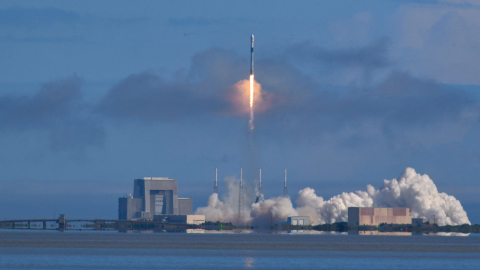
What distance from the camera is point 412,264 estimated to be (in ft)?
420

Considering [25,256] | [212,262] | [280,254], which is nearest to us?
[212,262]

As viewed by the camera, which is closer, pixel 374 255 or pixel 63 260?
pixel 63 260

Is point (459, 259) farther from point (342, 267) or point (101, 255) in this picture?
point (101, 255)

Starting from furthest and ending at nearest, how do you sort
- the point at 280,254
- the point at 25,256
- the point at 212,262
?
the point at 280,254
the point at 25,256
the point at 212,262

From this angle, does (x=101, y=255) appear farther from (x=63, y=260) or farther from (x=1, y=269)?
(x=1, y=269)

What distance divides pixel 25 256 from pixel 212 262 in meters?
32.9

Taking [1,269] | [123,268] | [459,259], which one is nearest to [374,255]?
[459,259]

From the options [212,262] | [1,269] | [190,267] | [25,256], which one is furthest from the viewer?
[25,256]

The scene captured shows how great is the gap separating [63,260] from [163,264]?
17119 mm

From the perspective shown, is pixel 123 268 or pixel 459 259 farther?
pixel 459 259

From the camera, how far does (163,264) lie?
121625mm

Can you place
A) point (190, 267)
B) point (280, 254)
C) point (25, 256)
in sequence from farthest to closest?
point (280, 254) → point (25, 256) → point (190, 267)

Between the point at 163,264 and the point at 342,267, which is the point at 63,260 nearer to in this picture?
the point at 163,264

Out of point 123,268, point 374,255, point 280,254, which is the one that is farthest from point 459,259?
point 123,268
